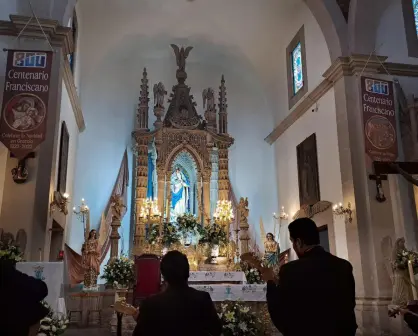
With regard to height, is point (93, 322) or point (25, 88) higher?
point (25, 88)

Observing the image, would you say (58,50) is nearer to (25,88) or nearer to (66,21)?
(66,21)

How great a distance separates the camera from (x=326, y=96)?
1270 centimetres

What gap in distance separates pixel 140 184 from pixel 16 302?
11.2 meters

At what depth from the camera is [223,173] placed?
1496cm

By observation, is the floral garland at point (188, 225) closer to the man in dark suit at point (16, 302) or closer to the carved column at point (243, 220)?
the carved column at point (243, 220)

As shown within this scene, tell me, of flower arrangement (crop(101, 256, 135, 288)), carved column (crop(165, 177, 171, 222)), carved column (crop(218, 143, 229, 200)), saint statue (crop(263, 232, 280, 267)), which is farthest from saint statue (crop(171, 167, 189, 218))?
flower arrangement (crop(101, 256, 135, 288))

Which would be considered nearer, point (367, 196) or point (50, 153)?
point (50, 153)

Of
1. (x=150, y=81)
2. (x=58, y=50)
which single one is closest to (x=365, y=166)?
(x=58, y=50)

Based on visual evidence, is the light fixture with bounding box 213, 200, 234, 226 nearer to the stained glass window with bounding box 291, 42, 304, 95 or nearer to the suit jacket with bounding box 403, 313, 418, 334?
the stained glass window with bounding box 291, 42, 304, 95

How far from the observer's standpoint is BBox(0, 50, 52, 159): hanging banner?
8.98 m

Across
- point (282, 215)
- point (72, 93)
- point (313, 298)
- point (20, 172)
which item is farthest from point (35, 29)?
point (313, 298)

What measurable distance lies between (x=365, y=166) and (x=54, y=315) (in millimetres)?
8024

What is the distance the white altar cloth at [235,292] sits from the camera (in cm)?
891

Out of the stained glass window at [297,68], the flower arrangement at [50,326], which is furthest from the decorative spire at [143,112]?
the flower arrangement at [50,326]
